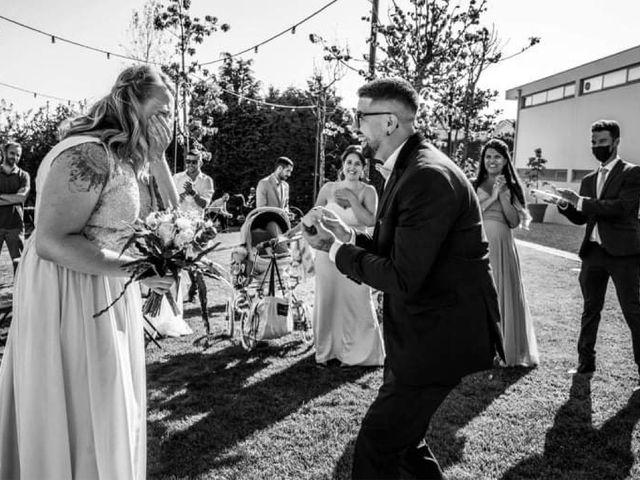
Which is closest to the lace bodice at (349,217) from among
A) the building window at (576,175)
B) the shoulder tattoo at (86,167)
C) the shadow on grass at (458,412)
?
the shadow on grass at (458,412)

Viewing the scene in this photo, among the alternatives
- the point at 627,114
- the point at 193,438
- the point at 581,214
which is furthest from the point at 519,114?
the point at 193,438

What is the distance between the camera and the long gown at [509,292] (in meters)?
6.00

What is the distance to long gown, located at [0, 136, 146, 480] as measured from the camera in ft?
8.20

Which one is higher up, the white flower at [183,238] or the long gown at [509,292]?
the white flower at [183,238]

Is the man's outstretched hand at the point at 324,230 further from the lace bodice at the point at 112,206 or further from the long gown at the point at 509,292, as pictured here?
the long gown at the point at 509,292

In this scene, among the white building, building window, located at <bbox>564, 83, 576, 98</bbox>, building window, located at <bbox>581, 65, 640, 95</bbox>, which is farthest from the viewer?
building window, located at <bbox>564, 83, 576, 98</bbox>

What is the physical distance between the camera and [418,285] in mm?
2369

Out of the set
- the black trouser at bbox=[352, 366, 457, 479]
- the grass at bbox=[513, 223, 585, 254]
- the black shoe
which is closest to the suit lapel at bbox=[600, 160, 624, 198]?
the black shoe

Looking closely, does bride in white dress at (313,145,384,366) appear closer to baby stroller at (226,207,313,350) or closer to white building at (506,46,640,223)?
baby stroller at (226,207,313,350)

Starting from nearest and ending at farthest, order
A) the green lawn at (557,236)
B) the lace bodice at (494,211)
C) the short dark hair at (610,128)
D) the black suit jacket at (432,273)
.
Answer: the black suit jacket at (432,273), the short dark hair at (610,128), the lace bodice at (494,211), the green lawn at (557,236)

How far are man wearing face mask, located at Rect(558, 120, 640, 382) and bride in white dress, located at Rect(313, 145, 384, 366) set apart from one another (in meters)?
2.19

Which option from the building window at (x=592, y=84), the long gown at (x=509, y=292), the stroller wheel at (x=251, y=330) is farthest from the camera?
the building window at (x=592, y=84)

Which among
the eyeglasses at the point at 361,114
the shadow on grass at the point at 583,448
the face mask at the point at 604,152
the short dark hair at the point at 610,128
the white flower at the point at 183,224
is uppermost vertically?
the short dark hair at the point at 610,128

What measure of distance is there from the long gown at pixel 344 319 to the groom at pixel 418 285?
3.30 metres
